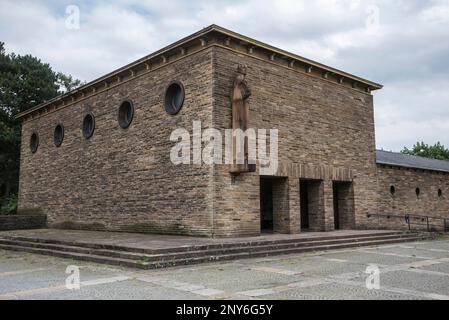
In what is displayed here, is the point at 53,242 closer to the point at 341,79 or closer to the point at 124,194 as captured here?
the point at 124,194

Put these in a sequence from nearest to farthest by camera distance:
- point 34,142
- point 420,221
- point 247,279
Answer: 1. point 247,279
2. point 420,221
3. point 34,142

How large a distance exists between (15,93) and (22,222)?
446 inches

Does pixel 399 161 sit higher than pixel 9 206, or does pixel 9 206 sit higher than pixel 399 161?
pixel 399 161

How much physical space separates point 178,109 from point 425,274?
8.34 metres

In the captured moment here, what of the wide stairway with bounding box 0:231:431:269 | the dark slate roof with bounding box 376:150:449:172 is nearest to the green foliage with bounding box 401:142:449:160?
the dark slate roof with bounding box 376:150:449:172

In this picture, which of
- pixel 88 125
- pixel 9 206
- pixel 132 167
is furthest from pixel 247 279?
pixel 9 206

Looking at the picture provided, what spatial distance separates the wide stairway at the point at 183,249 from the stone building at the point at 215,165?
5.51 ft

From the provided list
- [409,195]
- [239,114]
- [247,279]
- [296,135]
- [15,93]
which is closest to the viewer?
[247,279]

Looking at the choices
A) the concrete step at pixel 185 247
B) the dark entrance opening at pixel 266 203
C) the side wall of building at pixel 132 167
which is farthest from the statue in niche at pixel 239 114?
the dark entrance opening at pixel 266 203

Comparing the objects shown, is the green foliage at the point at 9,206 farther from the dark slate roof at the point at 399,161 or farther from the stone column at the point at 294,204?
the dark slate roof at the point at 399,161

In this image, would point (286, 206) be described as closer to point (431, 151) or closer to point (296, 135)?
point (296, 135)

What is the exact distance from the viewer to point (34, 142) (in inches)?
871

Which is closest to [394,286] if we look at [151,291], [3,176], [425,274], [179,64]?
[425,274]

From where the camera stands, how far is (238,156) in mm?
12148
